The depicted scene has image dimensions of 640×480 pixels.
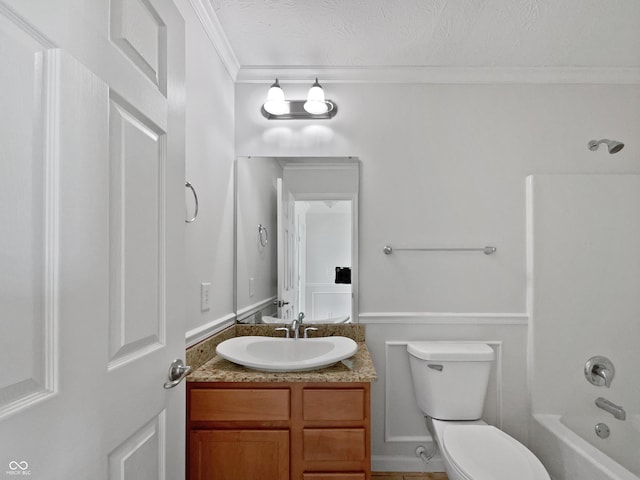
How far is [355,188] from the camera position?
240 cm

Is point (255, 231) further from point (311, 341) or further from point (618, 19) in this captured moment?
point (618, 19)

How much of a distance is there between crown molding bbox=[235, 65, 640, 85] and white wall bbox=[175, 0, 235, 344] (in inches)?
12.9

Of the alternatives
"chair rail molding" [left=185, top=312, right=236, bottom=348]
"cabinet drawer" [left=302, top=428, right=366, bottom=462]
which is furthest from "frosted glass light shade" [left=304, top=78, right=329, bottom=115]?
"cabinet drawer" [left=302, top=428, right=366, bottom=462]

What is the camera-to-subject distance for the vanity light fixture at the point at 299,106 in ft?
7.52

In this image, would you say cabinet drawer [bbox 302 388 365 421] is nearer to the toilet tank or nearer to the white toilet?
the white toilet

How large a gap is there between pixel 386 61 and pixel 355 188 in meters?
0.72

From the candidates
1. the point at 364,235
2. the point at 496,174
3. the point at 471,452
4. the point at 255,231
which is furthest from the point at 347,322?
the point at 496,174

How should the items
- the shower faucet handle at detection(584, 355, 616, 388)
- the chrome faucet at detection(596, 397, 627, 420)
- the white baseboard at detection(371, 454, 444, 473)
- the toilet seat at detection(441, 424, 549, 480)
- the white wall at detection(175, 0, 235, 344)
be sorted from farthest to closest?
the white baseboard at detection(371, 454, 444, 473) → the shower faucet handle at detection(584, 355, 616, 388) → the chrome faucet at detection(596, 397, 627, 420) → the white wall at detection(175, 0, 235, 344) → the toilet seat at detection(441, 424, 549, 480)

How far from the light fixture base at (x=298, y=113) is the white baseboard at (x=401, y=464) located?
76.9 inches

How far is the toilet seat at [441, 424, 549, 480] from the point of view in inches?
64.6

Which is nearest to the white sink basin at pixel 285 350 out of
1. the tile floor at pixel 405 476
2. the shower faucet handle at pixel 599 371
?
the tile floor at pixel 405 476

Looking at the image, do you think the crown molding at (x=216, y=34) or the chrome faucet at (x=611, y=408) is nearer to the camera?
the crown molding at (x=216, y=34)

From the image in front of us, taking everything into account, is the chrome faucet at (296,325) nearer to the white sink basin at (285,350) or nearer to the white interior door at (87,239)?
the white sink basin at (285,350)

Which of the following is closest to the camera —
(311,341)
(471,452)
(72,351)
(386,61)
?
(72,351)
